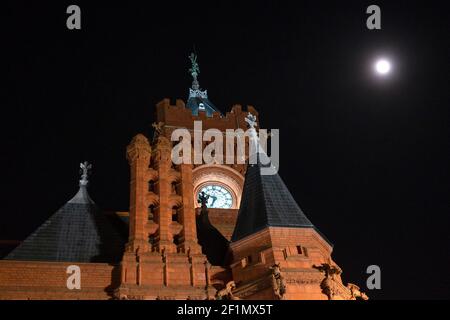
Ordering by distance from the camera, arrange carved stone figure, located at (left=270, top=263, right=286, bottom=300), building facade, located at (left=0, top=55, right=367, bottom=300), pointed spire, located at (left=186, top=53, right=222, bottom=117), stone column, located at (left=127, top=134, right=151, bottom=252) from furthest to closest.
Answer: pointed spire, located at (left=186, top=53, right=222, bottom=117) < stone column, located at (left=127, top=134, right=151, bottom=252) < building facade, located at (left=0, top=55, right=367, bottom=300) < carved stone figure, located at (left=270, top=263, right=286, bottom=300)

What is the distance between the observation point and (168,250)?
1131 inches

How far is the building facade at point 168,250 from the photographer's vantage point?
26828 millimetres

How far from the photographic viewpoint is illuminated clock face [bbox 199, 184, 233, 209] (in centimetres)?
4353

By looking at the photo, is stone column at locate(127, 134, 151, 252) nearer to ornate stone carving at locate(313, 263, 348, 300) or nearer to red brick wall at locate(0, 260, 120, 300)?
red brick wall at locate(0, 260, 120, 300)

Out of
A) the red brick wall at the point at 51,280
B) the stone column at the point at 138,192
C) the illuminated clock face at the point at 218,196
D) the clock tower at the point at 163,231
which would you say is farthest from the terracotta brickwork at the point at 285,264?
the illuminated clock face at the point at 218,196

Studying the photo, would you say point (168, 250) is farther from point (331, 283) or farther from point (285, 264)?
point (331, 283)

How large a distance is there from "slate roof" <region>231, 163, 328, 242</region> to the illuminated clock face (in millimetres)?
9719

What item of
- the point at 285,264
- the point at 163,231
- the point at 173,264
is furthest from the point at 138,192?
the point at 285,264

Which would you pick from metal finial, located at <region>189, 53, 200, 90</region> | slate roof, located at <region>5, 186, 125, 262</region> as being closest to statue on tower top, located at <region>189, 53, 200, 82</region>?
metal finial, located at <region>189, 53, 200, 90</region>

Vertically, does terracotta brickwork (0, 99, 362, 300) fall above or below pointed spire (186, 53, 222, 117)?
below

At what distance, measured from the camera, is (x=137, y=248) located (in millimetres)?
28281

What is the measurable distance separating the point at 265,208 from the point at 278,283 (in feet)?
18.4

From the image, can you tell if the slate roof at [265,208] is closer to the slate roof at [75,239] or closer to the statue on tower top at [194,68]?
the slate roof at [75,239]
